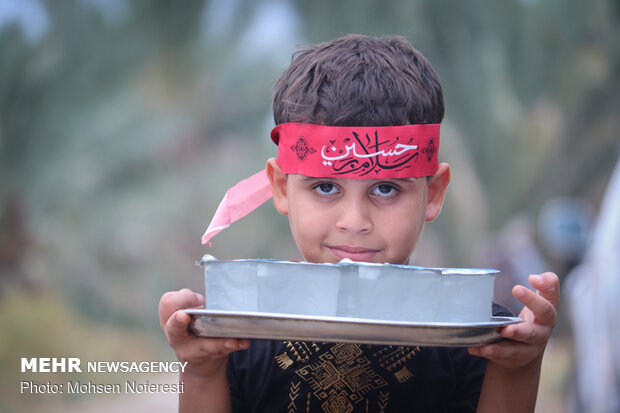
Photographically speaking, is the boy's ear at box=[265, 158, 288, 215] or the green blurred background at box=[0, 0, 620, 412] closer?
the boy's ear at box=[265, 158, 288, 215]

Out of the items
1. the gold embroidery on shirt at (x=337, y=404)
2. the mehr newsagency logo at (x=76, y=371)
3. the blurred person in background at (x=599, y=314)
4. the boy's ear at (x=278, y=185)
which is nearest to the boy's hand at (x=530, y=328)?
the gold embroidery on shirt at (x=337, y=404)

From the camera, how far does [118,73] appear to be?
5051mm

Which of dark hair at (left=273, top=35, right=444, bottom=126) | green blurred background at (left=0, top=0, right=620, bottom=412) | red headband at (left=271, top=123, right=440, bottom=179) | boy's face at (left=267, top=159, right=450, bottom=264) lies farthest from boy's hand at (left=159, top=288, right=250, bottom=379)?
green blurred background at (left=0, top=0, right=620, bottom=412)

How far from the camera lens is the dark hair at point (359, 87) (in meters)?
1.65

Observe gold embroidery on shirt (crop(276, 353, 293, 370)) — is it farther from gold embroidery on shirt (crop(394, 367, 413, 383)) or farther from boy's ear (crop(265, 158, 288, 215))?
boy's ear (crop(265, 158, 288, 215))

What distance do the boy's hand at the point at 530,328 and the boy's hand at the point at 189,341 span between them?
54 centimetres

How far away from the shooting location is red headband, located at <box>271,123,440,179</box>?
1.61 m

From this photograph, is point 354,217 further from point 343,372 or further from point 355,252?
point 343,372

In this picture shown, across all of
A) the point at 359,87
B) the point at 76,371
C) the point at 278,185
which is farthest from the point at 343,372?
the point at 76,371

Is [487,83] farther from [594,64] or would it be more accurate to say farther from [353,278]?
[353,278]

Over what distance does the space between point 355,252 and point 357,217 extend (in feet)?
0.34

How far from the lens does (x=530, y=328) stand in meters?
1.33

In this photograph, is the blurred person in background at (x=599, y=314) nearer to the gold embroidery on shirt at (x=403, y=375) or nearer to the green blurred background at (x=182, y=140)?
the green blurred background at (x=182, y=140)

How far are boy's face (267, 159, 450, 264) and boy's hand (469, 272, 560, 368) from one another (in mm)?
395
